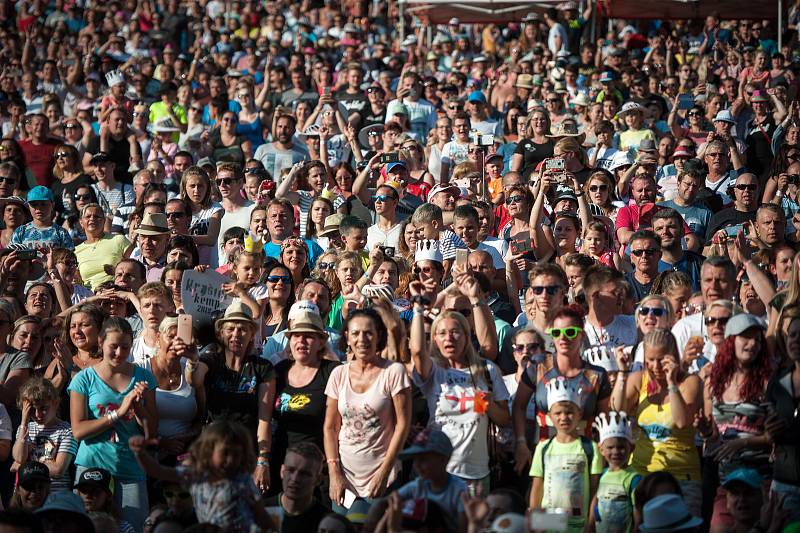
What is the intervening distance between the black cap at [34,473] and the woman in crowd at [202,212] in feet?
12.8

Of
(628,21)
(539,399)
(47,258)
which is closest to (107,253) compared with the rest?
(47,258)

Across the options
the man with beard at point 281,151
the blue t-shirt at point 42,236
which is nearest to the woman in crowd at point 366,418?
A: the blue t-shirt at point 42,236

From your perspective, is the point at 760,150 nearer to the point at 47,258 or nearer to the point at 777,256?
the point at 777,256

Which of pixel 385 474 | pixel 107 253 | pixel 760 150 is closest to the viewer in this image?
pixel 385 474

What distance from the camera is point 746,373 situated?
23.4 feet

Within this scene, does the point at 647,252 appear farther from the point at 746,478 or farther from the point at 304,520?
the point at 304,520

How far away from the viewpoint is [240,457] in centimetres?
638

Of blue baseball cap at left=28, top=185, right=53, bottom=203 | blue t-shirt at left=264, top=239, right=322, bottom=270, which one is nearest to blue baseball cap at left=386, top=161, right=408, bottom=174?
blue t-shirt at left=264, top=239, right=322, bottom=270

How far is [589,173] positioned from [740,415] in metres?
5.26

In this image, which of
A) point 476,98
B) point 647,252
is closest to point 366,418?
point 647,252

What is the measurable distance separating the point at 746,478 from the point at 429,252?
2962 millimetres

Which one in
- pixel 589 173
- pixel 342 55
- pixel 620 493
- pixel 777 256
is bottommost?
pixel 620 493

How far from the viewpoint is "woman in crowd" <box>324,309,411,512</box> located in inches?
289

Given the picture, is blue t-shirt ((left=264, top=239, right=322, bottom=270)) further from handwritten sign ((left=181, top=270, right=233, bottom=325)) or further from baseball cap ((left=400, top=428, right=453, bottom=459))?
baseball cap ((left=400, top=428, right=453, bottom=459))
